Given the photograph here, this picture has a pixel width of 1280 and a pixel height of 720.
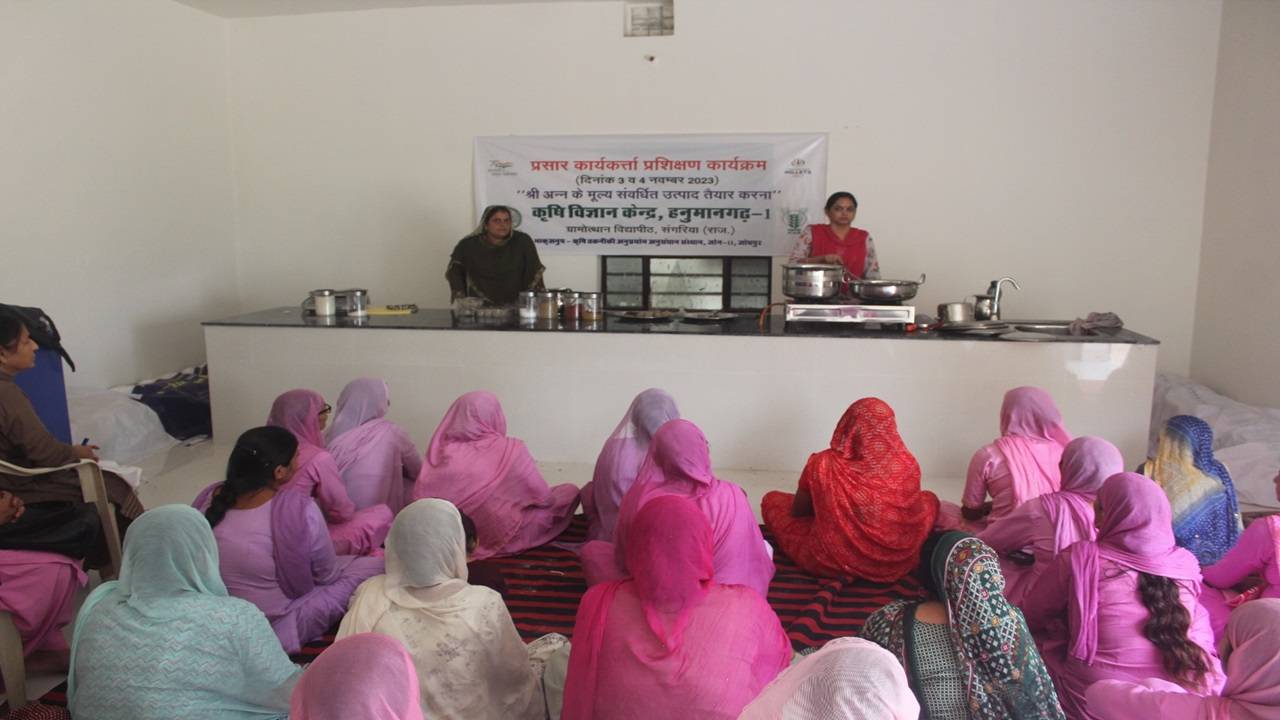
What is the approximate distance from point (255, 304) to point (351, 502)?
4.05 meters

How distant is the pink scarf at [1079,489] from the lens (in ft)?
8.69

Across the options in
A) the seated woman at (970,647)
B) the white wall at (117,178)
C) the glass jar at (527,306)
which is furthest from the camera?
the glass jar at (527,306)

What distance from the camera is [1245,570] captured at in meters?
2.71

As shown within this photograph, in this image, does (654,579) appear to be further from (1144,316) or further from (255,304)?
(255,304)

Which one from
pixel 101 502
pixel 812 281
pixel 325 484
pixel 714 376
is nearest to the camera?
pixel 101 502

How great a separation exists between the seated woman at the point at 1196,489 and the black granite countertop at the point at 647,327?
5.08ft

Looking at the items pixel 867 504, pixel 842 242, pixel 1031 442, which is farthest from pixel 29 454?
pixel 842 242

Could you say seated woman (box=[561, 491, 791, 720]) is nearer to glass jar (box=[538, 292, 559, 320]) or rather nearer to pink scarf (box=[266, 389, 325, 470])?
pink scarf (box=[266, 389, 325, 470])

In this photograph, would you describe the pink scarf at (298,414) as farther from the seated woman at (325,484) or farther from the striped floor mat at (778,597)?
the striped floor mat at (778,597)

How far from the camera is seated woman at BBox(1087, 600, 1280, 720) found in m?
1.56

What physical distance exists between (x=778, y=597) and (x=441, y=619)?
1.45 metres

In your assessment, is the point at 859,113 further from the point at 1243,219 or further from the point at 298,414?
the point at 298,414

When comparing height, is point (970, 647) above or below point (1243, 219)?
below

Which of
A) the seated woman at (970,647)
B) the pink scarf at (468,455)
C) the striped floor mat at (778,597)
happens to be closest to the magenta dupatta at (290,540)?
the striped floor mat at (778,597)
